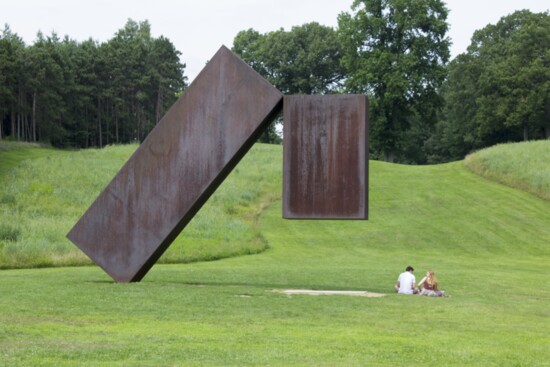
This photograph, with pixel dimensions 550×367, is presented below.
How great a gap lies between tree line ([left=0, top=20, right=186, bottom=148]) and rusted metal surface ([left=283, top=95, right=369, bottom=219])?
5440cm

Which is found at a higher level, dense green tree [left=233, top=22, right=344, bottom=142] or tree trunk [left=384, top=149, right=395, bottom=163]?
dense green tree [left=233, top=22, right=344, bottom=142]

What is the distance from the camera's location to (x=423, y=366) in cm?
857

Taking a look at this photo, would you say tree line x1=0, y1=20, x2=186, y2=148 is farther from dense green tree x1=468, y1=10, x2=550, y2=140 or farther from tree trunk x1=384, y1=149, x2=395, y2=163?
dense green tree x1=468, y1=10, x2=550, y2=140

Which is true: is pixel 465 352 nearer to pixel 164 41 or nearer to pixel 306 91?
pixel 306 91

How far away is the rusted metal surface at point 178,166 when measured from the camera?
1581cm

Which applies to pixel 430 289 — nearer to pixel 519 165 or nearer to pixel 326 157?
pixel 326 157

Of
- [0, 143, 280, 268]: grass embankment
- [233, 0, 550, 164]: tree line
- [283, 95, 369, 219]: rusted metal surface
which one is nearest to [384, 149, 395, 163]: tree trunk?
[233, 0, 550, 164]: tree line

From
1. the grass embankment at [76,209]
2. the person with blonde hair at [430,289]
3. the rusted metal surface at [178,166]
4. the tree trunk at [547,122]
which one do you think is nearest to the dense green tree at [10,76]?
the grass embankment at [76,209]

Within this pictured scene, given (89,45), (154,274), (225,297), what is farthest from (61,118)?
(225,297)

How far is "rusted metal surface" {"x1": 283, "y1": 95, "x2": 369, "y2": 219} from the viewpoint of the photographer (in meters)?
15.1

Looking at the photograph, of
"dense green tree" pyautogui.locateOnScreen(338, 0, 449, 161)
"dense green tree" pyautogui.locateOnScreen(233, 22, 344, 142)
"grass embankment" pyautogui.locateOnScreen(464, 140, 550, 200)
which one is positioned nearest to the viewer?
"grass embankment" pyautogui.locateOnScreen(464, 140, 550, 200)

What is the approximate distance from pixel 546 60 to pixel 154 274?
2198 inches

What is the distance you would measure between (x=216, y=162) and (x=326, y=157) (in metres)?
2.08

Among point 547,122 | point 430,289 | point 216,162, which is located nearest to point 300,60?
point 547,122
